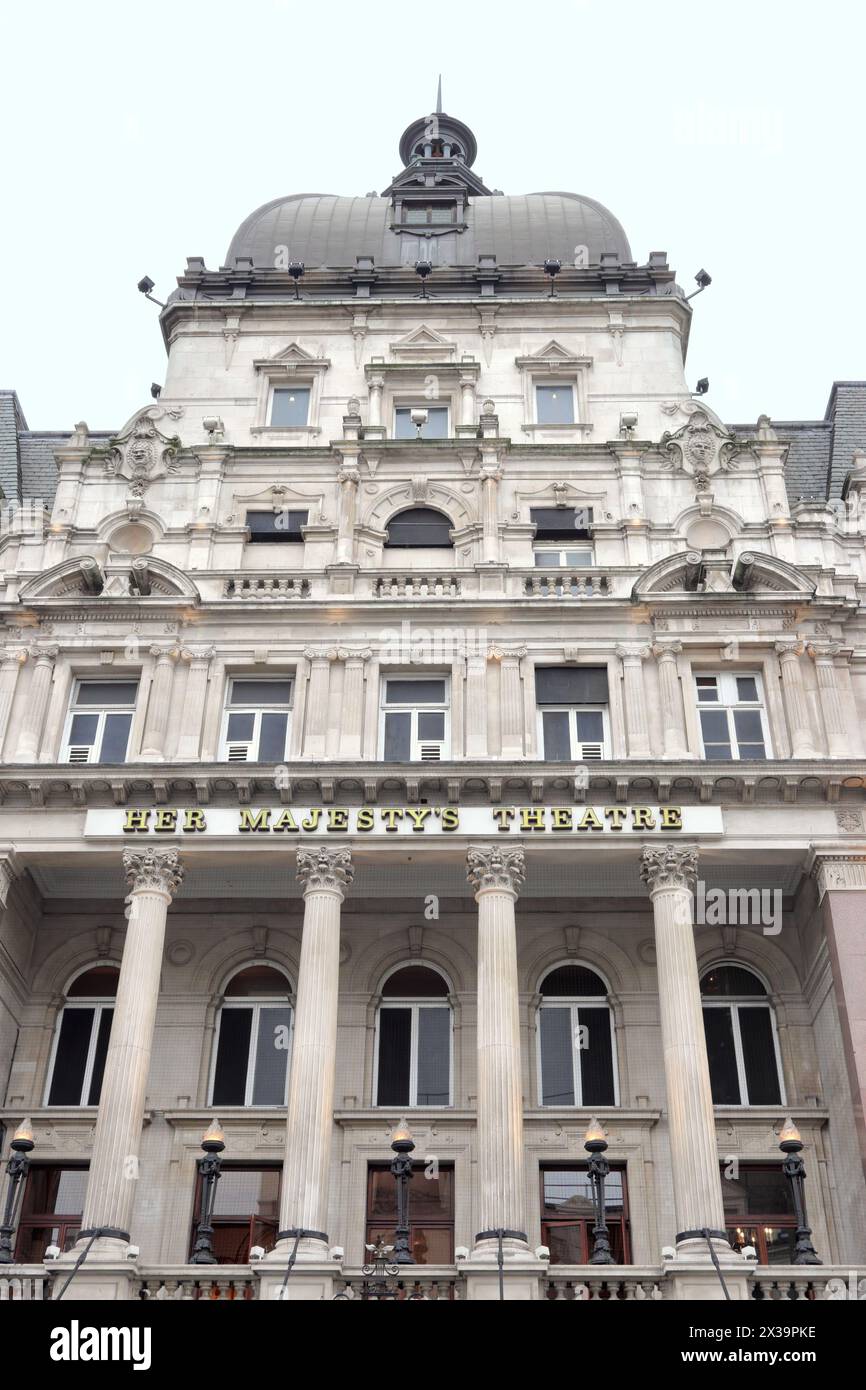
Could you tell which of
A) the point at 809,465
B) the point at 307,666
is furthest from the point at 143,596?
the point at 809,465

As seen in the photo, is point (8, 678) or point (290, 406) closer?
point (8, 678)

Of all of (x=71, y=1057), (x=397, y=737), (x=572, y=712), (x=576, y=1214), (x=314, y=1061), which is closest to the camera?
(x=314, y=1061)

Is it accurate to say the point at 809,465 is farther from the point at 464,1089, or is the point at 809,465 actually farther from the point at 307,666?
the point at 464,1089

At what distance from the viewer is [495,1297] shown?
2522 cm

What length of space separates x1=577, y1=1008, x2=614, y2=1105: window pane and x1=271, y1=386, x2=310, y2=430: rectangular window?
1905cm

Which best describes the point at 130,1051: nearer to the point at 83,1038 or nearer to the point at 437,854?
the point at 83,1038

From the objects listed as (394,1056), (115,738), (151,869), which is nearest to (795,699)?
(394,1056)

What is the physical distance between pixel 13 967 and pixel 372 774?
947 cm

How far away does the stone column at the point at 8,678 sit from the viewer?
33.2 m

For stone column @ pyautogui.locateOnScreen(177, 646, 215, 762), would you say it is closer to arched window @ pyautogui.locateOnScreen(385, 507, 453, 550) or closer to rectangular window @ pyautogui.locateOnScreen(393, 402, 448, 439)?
arched window @ pyautogui.locateOnScreen(385, 507, 453, 550)

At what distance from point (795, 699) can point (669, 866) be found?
5.50 meters

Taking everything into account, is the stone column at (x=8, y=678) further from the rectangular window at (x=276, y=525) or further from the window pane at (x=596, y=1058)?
the window pane at (x=596, y=1058)

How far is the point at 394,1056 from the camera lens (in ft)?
106

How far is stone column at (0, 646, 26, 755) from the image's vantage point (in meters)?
33.2
